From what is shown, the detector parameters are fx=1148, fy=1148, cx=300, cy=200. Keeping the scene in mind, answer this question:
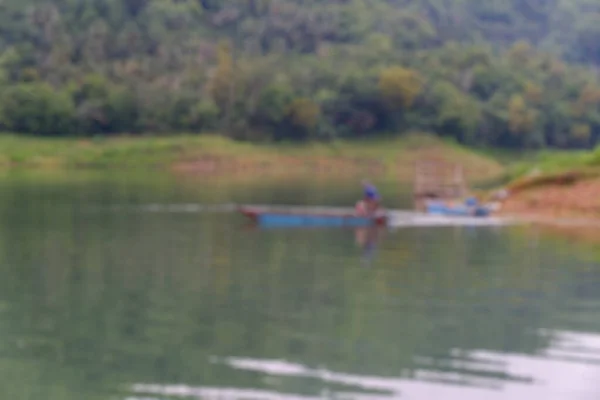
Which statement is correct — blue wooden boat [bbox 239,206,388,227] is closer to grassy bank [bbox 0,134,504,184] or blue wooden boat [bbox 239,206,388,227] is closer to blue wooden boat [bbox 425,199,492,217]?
blue wooden boat [bbox 425,199,492,217]

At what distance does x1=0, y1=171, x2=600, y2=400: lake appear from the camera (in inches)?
663

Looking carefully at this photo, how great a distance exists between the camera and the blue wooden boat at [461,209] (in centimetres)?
4162

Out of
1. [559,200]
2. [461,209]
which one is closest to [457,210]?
[461,209]

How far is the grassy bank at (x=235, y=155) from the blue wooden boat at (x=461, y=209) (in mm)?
29816

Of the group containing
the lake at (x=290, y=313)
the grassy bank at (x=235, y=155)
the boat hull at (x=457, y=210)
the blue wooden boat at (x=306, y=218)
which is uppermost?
the lake at (x=290, y=313)

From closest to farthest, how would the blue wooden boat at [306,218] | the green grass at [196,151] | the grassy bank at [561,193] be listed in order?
the blue wooden boat at [306,218] < the grassy bank at [561,193] < the green grass at [196,151]

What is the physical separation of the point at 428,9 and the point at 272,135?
6629cm

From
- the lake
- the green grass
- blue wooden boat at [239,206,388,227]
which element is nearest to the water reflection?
the lake

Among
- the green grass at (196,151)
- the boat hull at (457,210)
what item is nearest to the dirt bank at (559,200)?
the boat hull at (457,210)

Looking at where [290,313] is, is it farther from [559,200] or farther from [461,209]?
[559,200]

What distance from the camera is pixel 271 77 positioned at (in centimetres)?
9719

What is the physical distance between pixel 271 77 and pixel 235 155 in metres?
14.6

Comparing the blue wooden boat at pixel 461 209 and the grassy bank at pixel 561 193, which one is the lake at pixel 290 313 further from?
the grassy bank at pixel 561 193

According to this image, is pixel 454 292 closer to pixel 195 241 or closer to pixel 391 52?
pixel 195 241
